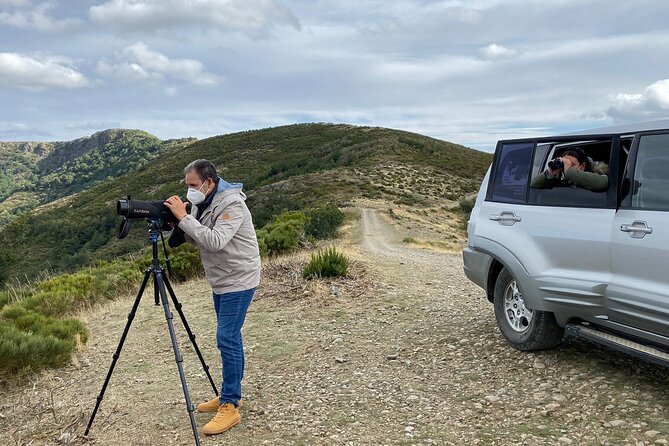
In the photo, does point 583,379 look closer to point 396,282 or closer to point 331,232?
point 396,282

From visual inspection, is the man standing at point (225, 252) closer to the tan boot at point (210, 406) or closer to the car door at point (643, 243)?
the tan boot at point (210, 406)

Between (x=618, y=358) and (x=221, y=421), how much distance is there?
11.2 feet

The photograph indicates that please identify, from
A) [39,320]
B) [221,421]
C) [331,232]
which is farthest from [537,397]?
[331,232]

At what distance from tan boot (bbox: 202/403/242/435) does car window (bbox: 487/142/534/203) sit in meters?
3.01

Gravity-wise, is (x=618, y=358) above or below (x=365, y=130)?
below

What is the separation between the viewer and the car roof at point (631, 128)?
12.3 feet

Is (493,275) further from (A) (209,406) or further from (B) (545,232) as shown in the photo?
(A) (209,406)

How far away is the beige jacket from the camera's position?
3.79 metres

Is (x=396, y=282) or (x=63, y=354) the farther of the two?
(x=396, y=282)

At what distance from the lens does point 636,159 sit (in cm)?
380

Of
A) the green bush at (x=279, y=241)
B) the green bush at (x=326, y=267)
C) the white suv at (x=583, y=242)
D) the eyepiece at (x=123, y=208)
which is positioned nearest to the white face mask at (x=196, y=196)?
the eyepiece at (x=123, y=208)

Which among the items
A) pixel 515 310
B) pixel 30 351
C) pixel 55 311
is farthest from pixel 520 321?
pixel 55 311

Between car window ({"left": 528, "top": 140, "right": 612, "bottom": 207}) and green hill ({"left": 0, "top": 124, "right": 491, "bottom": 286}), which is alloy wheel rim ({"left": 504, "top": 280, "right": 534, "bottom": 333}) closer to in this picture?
car window ({"left": 528, "top": 140, "right": 612, "bottom": 207})

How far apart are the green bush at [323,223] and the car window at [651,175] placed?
15.9 m
